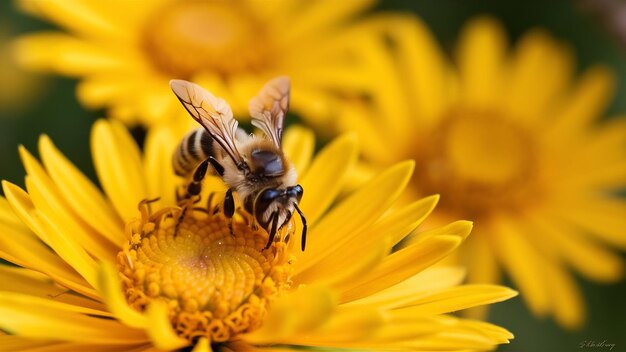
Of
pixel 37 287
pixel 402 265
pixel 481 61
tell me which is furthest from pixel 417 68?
pixel 37 287

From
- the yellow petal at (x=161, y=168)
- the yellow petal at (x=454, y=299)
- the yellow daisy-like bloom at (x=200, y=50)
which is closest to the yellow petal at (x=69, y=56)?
the yellow daisy-like bloom at (x=200, y=50)

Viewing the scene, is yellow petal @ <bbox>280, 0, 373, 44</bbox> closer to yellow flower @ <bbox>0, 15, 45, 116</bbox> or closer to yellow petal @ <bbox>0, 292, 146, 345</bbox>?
yellow flower @ <bbox>0, 15, 45, 116</bbox>

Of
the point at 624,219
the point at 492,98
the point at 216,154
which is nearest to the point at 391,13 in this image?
the point at 492,98

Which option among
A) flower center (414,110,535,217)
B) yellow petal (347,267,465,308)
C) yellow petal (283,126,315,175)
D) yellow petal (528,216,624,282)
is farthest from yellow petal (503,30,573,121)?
yellow petal (347,267,465,308)

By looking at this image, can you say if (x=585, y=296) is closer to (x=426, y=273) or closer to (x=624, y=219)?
(x=624, y=219)

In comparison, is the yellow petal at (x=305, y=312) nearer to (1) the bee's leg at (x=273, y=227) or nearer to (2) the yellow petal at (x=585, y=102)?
(1) the bee's leg at (x=273, y=227)

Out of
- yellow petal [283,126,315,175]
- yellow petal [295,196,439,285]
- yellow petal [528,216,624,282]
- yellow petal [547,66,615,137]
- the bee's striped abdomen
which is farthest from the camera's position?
yellow petal [547,66,615,137]
